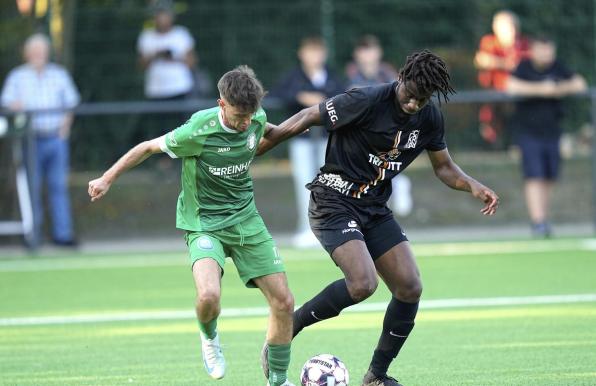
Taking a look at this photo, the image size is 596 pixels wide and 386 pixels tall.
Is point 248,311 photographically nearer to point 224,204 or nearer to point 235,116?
point 224,204

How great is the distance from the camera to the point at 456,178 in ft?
23.8

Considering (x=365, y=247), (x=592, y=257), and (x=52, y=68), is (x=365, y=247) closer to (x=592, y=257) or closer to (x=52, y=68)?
(x=592, y=257)

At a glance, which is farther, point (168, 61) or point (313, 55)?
point (168, 61)

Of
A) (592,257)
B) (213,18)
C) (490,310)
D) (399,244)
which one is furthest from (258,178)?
(399,244)

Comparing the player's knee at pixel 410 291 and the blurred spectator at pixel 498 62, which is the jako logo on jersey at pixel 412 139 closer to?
the player's knee at pixel 410 291

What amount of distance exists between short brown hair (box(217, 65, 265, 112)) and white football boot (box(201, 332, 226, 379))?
4.34 feet

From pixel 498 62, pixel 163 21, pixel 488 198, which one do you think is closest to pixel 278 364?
pixel 488 198

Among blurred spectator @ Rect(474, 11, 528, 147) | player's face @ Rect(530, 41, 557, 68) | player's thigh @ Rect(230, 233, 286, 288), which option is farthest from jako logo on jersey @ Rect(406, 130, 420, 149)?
blurred spectator @ Rect(474, 11, 528, 147)

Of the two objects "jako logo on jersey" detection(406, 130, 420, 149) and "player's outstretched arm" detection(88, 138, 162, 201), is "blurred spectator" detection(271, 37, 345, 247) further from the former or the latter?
"player's outstretched arm" detection(88, 138, 162, 201)

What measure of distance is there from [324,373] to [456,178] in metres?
1.51

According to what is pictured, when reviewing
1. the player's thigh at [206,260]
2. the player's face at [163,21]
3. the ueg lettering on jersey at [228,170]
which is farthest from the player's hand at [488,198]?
the player's face at [163,21]

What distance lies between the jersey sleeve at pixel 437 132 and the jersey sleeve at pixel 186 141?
1.35m

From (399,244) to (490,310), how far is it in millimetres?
2805

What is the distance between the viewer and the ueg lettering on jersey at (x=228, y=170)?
6.85m
